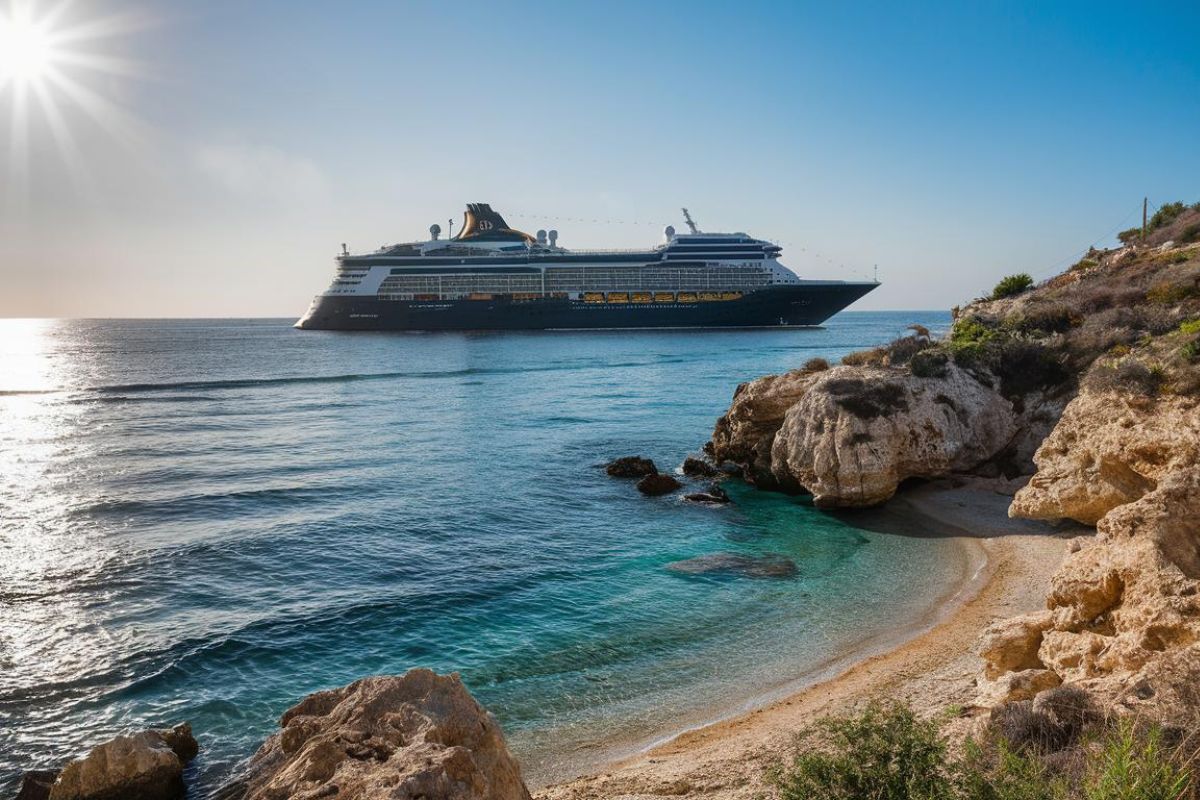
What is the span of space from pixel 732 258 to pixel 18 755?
76.0m

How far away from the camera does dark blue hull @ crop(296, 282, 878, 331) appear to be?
255 ft

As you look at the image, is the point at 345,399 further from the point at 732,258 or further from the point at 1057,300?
the point at 732,258

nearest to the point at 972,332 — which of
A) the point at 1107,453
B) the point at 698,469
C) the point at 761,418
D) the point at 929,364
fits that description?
the point at 929,364

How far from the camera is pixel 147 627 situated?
9867 millimetres

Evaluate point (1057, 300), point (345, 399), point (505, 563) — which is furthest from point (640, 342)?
point (505, 563)

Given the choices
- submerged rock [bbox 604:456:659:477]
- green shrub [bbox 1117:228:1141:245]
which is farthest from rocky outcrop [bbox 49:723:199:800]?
→ green shrub [bbox 1117:228:1141:245]

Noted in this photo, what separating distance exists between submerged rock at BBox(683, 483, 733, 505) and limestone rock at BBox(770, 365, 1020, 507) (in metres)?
1.64

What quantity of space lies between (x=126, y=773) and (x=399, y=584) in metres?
5.85

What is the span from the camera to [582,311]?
78.2 meters

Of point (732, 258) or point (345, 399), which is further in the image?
point (732, 258)

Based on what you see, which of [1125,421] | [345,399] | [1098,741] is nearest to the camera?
[1098,741]

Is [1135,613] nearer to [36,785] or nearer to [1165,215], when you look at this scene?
[36,785]

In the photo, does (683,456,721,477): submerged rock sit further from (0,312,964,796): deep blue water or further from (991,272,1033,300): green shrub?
(991,272,1033,300): green shrub

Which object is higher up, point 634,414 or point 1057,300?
point 1057,300
